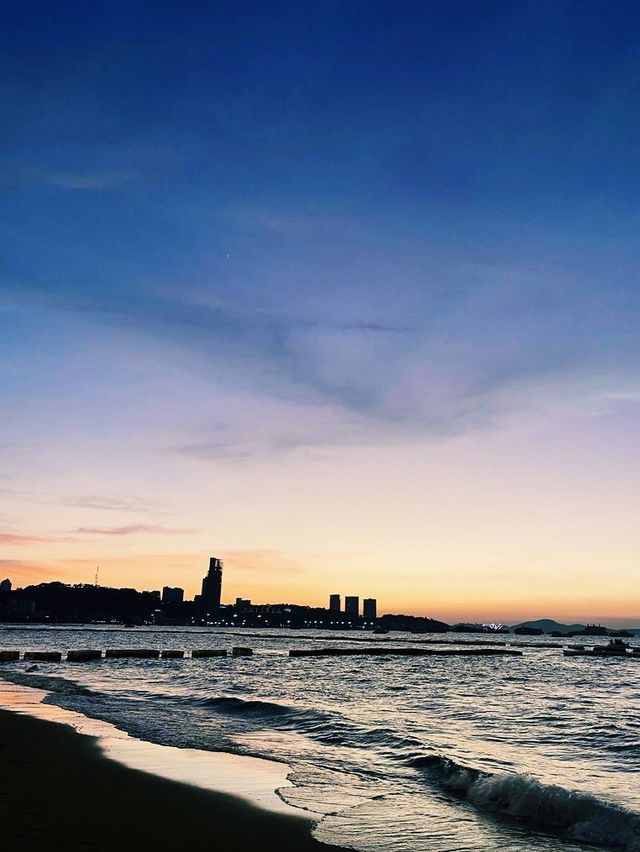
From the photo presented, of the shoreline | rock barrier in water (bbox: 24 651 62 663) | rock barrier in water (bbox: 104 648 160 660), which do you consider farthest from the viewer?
rock barrier in water (bbox: 104 648 160 660)

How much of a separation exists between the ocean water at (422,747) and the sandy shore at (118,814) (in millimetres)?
1173

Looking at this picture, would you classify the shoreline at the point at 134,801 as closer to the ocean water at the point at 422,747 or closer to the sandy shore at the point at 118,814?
the sandy shore at the point at 118,814

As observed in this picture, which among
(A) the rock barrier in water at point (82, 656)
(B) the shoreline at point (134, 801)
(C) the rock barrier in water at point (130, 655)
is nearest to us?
(B) the shoreline at point (134, 801)

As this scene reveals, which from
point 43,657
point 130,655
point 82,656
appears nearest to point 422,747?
point 43,657

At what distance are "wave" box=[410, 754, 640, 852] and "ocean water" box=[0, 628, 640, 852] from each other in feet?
0.11

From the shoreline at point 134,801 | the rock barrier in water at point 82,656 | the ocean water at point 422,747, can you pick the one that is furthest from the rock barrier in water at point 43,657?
the shoreline at point 134,801

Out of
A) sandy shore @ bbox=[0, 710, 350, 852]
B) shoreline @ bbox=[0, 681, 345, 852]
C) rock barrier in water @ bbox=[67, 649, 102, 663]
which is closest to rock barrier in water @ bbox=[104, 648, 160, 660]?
rock barrier in water @ bbox=[67, 649, 102, 663]

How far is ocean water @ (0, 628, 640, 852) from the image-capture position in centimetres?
1228

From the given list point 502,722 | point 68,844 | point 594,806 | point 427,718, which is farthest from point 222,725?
point 68,844

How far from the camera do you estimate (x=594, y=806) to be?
44.3ft

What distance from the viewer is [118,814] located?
1134 centimetres

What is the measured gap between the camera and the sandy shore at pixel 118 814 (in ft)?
31.8

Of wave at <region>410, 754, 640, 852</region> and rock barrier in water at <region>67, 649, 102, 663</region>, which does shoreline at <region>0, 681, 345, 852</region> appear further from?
rock barrier in water at <region>67, 649, 102, 663</region>

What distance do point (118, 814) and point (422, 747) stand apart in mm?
12003
